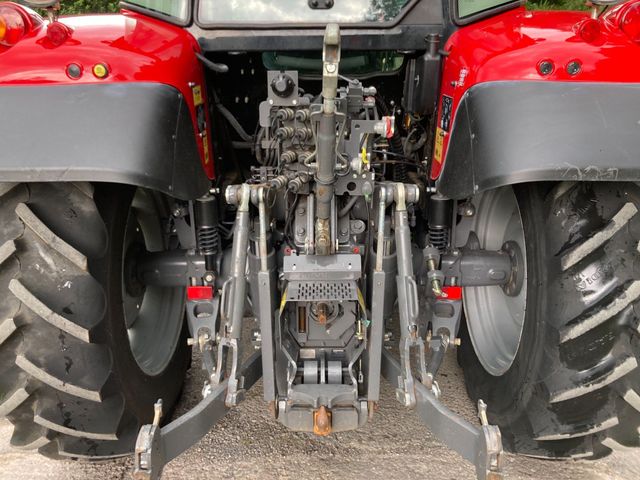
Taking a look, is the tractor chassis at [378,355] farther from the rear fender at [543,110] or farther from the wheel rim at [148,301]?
the rear fender at [543,110]

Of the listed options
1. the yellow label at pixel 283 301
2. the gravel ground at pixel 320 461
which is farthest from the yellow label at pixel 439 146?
the gravel ground at pixel 320 461

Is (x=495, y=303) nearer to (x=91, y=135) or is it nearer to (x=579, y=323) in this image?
(x=579, y=323)

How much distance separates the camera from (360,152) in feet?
6.02

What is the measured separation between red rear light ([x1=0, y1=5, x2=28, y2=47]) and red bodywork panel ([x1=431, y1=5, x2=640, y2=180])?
156cm

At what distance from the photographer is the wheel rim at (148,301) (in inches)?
89.0

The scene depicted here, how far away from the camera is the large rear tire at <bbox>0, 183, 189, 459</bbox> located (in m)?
1.65

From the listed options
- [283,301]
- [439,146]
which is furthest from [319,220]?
[439,146]

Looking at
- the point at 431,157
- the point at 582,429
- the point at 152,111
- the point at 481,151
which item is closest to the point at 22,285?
the point at 152,111

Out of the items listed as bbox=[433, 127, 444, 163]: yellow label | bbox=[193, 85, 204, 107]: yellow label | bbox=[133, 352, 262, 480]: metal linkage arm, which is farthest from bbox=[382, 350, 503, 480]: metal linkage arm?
bbox=[193, 85, 204, 107]: yellow label

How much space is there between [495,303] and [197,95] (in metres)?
1.75

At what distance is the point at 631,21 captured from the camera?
5.64ft

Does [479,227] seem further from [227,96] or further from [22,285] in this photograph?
[22,285]

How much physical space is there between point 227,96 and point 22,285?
4.94ft

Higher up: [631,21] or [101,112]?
[631,21]
